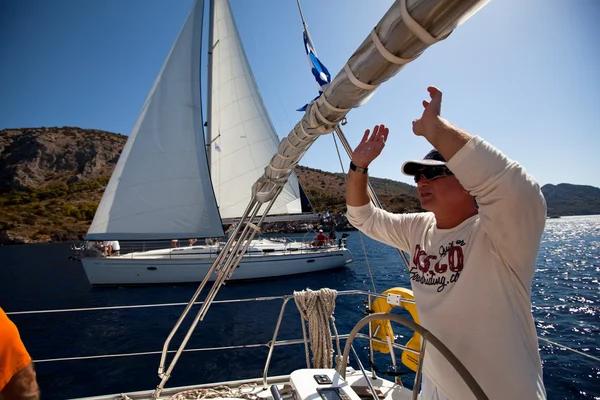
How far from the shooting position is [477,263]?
102 centimetres

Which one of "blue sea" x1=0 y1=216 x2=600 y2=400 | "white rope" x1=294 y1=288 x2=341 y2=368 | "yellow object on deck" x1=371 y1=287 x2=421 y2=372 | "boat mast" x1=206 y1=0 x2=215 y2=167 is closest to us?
"yellow object on deck" x1=371 y1=287 x2=421 y2=372

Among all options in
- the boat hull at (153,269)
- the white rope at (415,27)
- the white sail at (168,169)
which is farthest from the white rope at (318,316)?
the boat hull at (153,269)

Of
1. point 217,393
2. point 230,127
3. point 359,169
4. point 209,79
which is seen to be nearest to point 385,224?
point 359,169

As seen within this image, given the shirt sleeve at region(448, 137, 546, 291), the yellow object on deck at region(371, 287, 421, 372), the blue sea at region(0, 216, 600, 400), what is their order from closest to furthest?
the shirt sleeve at region(448, 137, 546, 291) → the yellow object on deck at region(371, 287, 421, 372) → the blue sea at region(0, 216, 600, 400)

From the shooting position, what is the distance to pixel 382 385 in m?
2.63

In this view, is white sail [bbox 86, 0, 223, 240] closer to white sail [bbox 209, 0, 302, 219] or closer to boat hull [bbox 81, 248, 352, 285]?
white sail [bbox 209, 0, 302, 219]

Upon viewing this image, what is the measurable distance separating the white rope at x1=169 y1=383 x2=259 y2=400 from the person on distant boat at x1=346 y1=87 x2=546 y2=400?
170 cm

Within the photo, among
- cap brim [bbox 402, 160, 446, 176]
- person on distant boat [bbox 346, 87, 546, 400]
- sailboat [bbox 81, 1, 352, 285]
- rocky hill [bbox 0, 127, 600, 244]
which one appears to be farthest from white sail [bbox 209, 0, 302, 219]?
rocky hill [bbox 0, 127, 600, 244]

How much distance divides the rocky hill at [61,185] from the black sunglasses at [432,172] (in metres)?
33.4

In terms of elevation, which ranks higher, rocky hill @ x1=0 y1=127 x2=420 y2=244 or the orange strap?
rocky hill @ x1=0 y1=127 x2=420 y2=244

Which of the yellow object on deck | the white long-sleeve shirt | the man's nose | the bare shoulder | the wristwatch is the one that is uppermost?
the wristwatch

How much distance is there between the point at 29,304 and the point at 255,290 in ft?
29.5

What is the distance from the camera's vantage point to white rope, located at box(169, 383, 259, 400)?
2.35m

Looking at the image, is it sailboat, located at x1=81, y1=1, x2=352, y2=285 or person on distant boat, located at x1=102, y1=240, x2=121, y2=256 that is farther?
person on distant boat, located at x1=102, y1=240, x2=121, y2=256
